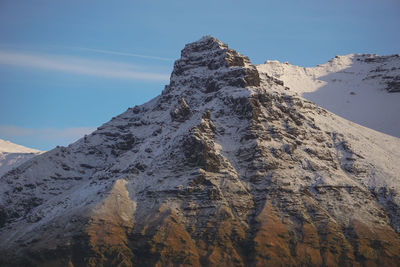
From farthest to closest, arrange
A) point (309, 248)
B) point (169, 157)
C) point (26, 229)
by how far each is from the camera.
→ point (169, 157), point (26, 229), point (309, 248)

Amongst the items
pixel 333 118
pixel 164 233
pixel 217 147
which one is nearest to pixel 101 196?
pixel 164 233

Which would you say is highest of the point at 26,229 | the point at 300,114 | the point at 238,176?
the point at 300,114

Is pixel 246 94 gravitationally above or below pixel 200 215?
above

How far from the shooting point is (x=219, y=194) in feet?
450

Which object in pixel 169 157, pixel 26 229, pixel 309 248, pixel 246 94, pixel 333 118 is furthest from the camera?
pixel 333 118

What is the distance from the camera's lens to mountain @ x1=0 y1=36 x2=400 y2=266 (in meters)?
124

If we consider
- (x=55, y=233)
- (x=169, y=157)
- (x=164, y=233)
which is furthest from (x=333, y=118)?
(x=55, y=233)

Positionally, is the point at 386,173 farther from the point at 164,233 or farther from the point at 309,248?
the point at 164,233

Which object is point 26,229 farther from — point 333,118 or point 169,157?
point 333,118

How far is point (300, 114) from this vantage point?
184m

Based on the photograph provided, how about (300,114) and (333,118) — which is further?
(333,118)

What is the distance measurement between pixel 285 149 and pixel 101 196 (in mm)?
60569

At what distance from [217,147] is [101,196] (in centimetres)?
4005

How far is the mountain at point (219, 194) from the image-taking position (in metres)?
124
